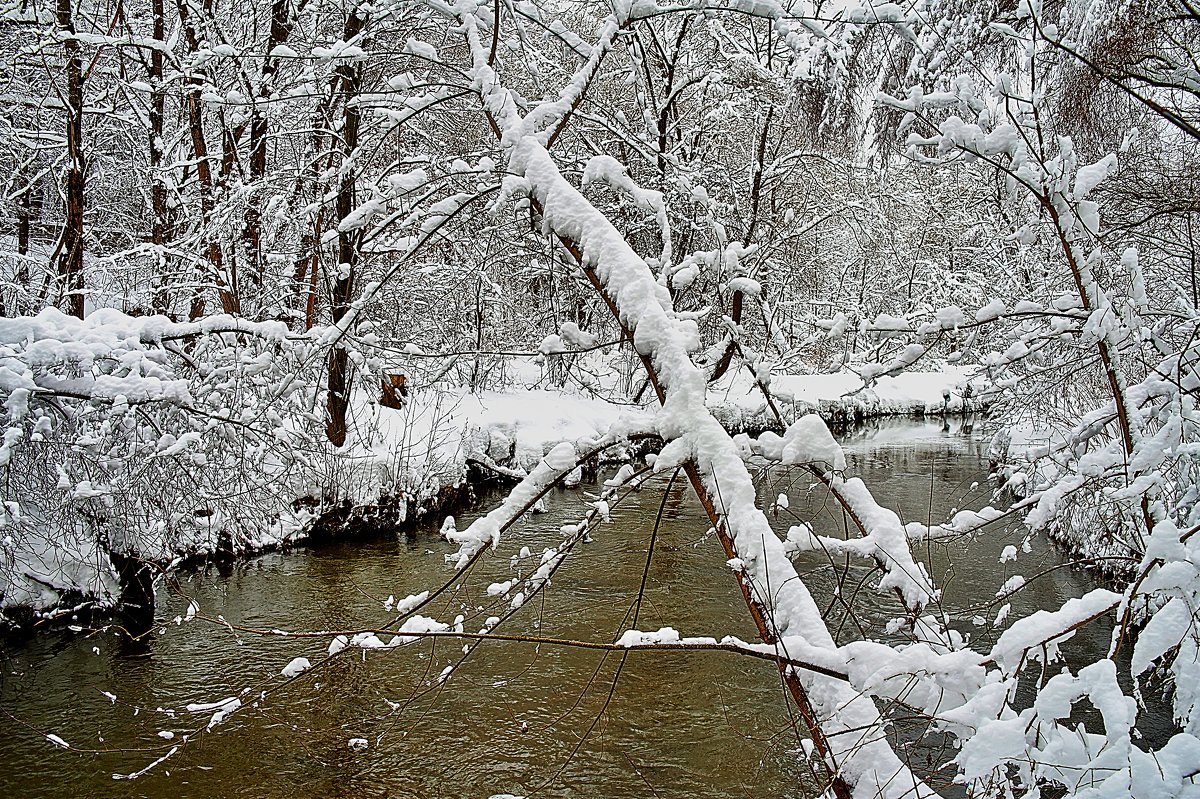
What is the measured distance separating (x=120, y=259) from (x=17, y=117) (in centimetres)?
233

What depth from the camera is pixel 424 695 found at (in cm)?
597

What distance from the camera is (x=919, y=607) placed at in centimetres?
198

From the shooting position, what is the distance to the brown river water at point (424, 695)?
467cm

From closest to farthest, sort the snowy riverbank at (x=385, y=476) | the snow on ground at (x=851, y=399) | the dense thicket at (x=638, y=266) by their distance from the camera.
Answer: the dense thicket at (x=638, y=266) → the snowy riverbank at (x=385, y=476) → the snow on ground at (x=851, y=399)

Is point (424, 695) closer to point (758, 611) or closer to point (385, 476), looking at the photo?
point (385, 476)

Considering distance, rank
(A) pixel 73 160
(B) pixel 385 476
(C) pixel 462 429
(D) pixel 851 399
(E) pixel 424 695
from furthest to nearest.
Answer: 1. (D) pixel 851 399
2. (C) pixel 462 429
3. (B) pixel 385 476
4. (A) pixel 73 160
5. (E) pixel 424 695

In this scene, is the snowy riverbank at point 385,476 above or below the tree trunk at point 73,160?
below

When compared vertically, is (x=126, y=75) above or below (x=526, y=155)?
above

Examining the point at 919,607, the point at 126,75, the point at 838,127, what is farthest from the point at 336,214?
the point at 919,607

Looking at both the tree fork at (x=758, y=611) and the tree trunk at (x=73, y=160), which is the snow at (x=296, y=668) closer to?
the tree fork at (x=758, y=611)

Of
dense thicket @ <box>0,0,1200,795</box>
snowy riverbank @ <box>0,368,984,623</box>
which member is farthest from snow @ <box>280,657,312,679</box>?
snowy riverbank @ <box>0,368,984,623</box>

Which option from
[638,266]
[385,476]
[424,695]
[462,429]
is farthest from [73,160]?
[638,266]

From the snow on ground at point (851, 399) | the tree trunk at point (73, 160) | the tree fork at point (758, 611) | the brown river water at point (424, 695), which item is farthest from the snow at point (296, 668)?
the snow on ground at point (851, 399)

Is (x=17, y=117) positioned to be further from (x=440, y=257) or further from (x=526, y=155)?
(x=526, y=155)
